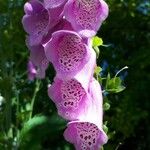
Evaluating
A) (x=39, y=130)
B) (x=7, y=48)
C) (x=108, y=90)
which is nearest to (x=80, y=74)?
(x=108, y=90)

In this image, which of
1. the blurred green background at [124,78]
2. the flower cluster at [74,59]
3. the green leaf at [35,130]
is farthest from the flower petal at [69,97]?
the blurred green background at [124,78]

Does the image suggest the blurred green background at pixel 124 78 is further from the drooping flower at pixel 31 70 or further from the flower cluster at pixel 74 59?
the flower cluster at pixel 74 59

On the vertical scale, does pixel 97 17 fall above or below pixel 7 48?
above

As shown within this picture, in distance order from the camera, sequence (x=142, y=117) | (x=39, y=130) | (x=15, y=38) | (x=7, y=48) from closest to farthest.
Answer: (x=39, y=130)
(x=7, y=48)
(x=15, y=38)
(x=142, y=117)

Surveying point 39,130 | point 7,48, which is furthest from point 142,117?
point 39,130

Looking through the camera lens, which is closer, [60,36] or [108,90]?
[60,36]

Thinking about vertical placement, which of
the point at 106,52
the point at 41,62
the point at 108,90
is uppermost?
the point at 41,62

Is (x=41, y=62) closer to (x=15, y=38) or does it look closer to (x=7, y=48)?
(x=7, y=48)

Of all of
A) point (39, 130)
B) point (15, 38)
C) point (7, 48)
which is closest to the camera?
point (39, 130)
